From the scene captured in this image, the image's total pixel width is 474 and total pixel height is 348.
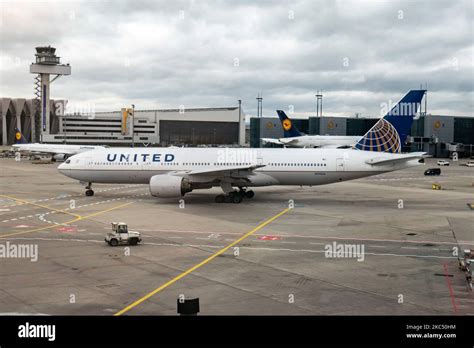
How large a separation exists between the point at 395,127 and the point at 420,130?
107m

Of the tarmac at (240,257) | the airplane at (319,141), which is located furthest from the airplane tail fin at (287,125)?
the tarmac at (240,257)

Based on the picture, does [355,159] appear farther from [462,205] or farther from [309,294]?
[309,294]

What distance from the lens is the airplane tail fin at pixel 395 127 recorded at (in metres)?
45.9

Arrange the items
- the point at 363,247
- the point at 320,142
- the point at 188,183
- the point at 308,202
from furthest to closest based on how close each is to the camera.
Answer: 1. the point at 320,142
2. the point at 308,202
3. the point at 188,183
4. the point at 363,247

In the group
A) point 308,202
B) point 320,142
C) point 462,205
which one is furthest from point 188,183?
point 320,142

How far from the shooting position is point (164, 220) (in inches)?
1444

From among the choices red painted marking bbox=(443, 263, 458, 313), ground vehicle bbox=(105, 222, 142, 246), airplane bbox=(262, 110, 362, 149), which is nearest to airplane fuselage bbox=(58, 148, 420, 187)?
ground vehicle bbox=(105, 222, 142, 246)

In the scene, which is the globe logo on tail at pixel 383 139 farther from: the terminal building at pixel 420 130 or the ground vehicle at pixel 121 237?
the terminal building at pixel 420 130

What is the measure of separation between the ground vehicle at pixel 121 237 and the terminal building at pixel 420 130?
121417mm

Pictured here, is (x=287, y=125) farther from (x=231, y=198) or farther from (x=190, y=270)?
(x=190, y=270)

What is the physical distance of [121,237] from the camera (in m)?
28.3
